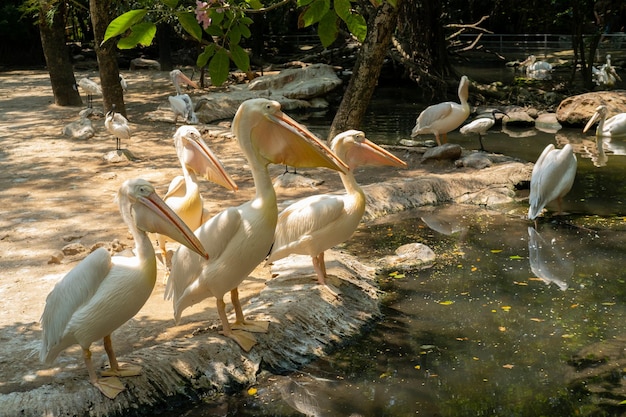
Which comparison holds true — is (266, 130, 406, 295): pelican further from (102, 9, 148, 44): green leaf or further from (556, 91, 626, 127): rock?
(556, 91, 626, 127): rock

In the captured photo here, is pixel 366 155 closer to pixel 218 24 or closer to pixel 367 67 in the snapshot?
pixel 218 24

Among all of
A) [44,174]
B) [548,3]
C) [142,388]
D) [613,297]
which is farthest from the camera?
[548,3]

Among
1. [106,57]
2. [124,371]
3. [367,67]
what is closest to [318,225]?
[124,371]

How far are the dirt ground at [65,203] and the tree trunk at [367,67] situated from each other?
93cm

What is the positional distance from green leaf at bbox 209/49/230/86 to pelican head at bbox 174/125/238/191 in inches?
85.7

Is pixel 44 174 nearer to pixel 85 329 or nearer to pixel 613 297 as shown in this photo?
pixel 85 329

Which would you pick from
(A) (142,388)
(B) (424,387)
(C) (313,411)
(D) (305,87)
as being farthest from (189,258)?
(D) (305,87)

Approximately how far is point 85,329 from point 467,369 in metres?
2.22

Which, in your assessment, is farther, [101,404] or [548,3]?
[548,3]

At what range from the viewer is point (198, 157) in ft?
17.9

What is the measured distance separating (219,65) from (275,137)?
142 centimetres

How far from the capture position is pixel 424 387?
4180mm

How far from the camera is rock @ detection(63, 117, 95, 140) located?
11.1 meters

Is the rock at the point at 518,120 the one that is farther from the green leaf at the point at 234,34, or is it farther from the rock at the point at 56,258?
the green leaf at the point at 234,34
